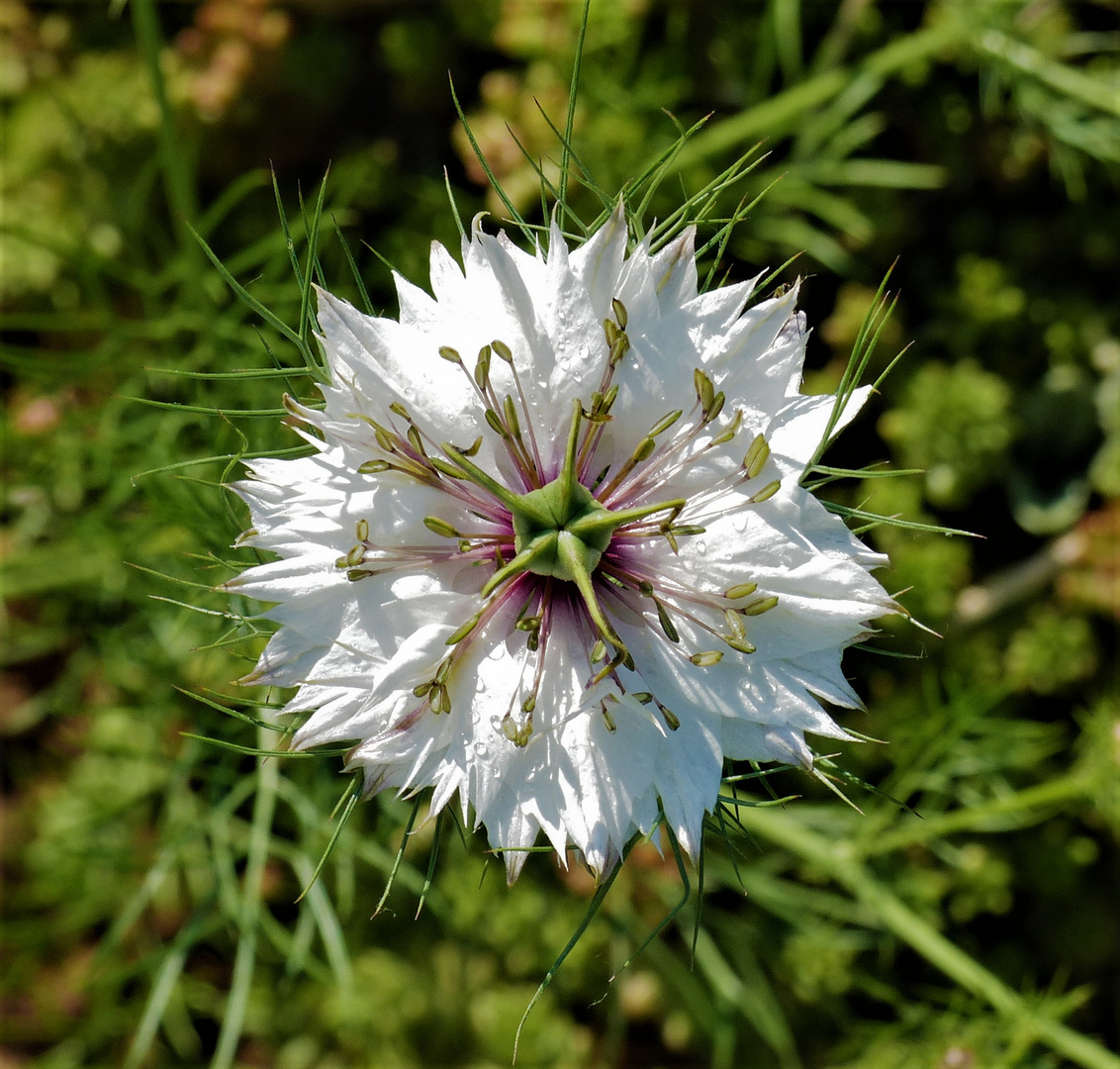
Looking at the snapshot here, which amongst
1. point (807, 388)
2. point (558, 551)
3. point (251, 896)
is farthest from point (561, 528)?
point (807, 388)

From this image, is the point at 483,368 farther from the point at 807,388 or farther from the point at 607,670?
the point at 807,388

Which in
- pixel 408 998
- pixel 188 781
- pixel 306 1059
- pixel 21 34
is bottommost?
pixel 306 1059

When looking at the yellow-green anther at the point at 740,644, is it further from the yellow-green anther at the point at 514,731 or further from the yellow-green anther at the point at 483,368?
the yellow-green anther at the point at 483,368

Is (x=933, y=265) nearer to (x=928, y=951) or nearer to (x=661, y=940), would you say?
(x=928, y=951)

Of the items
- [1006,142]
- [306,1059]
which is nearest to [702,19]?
[1006,142]

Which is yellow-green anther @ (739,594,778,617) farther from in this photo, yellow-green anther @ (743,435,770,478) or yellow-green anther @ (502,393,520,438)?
yellow-green anther @ (502,393,520,438)

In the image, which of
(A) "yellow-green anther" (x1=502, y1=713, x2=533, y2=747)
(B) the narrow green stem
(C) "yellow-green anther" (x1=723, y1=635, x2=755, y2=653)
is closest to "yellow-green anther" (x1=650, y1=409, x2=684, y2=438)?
(C) "yellow-green anther" (x1=723, y1=635, x2=755, y2=653)

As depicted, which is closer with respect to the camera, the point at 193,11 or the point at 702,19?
the point at 702,19
